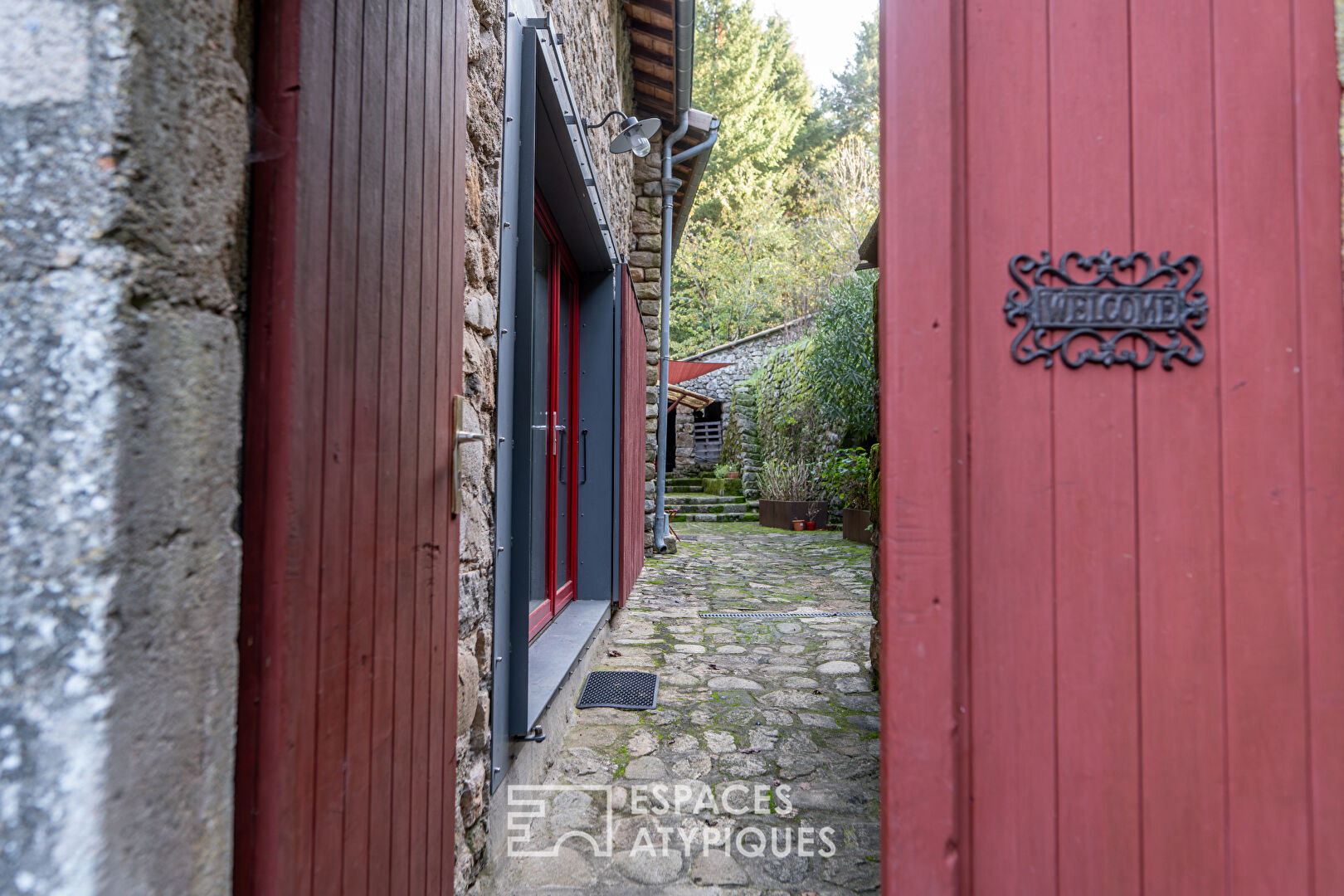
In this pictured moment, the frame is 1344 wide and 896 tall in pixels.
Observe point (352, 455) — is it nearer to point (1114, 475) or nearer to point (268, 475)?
point (268, 475)

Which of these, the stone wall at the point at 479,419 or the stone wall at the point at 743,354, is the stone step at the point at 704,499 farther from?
the stone wall at the point at 479,419

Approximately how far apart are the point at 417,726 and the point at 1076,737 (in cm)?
122

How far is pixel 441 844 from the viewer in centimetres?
148

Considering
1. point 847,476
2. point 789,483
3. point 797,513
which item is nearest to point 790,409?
point 789,483

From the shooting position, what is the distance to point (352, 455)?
3.52ft

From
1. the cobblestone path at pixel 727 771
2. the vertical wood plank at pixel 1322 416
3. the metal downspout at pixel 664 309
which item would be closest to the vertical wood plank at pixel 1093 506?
the vertical wood plank at pixel 1322 416

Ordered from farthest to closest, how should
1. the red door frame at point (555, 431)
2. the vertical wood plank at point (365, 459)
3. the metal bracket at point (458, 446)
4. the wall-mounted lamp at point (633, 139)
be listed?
1. the wall-mounted lamp at point (633, 139)
2. the red door frame at point (555, 431)
3. the metal bracket at point (458, 446)
4. the vertical wood plank at point (365, 459)

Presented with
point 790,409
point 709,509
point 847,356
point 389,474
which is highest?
point 847,356

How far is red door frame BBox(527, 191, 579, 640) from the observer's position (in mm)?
3676

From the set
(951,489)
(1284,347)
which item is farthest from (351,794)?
(1284,347)

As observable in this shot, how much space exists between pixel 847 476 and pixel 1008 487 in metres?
8.72

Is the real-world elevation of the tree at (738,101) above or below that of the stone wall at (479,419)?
above

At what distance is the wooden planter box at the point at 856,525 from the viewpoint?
903 centimetres

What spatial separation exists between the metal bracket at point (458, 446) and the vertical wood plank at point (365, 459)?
397 mm
